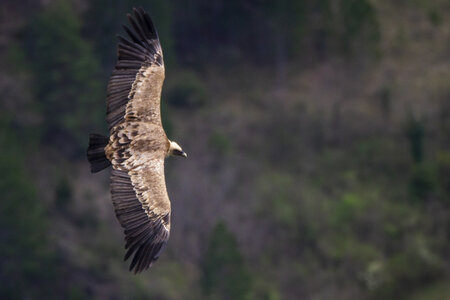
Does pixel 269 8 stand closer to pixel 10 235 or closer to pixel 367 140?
pixel 367 140

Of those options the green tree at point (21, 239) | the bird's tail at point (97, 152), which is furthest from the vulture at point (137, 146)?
the green tree at point (21, 239)

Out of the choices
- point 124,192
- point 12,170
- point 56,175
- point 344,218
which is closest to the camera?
point 124,192

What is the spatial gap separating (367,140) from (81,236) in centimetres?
1381

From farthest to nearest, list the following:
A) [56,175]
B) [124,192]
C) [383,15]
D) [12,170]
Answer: [383,15] < [56,175] < [12,170] < [124,192]

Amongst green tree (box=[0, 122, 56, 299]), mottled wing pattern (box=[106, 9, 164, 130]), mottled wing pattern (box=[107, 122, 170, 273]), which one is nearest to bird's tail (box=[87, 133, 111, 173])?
mottled wing pattern (box=[107, 122, 170, 273])

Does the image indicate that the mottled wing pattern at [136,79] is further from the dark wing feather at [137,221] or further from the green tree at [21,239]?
the green tree at [21,239]

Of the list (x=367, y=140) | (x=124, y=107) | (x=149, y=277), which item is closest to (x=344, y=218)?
(x=367, y=140)

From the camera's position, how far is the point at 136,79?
14.3 m

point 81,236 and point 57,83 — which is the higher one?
point 57,83

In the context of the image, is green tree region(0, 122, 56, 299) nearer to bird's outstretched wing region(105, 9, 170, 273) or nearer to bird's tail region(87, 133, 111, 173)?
bird's outstretched wing region(105, 9, 170, 273)

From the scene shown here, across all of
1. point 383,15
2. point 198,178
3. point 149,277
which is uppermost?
point 383,15

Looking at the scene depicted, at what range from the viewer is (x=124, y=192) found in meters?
13.7

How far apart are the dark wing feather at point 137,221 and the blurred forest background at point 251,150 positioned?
18.5m

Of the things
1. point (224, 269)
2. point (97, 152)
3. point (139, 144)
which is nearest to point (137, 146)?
point (139, 144)
